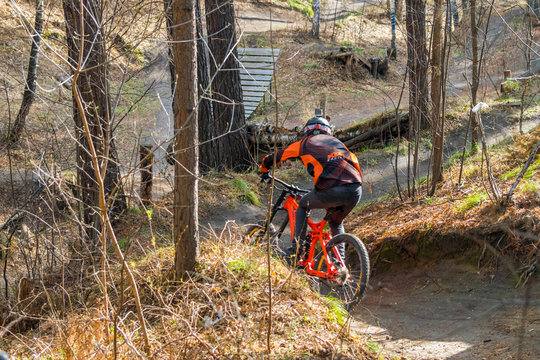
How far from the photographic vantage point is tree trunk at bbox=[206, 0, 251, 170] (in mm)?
11570

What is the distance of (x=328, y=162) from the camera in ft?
20.3

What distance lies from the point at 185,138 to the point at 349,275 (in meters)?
2.44

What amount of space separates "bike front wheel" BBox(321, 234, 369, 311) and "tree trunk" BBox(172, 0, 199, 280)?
1.70m

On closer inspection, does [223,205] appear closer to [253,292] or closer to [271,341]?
[253,292]

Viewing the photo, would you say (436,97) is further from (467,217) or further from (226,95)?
(226,95)

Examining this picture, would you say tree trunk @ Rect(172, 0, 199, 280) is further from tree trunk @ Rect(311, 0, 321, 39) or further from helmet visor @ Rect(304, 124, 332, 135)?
tree trunk @ Rect(311, 0, 321, 39)

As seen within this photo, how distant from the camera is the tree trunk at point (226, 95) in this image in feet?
38.0

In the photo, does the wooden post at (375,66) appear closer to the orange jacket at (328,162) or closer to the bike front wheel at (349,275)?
the orange jacket at (328,162)

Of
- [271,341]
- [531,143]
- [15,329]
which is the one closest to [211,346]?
[271,341]

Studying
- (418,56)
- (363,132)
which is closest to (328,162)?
Answer: (418,56)

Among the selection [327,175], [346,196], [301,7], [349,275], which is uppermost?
[301,7]

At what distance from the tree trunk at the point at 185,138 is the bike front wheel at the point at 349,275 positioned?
1702 mm

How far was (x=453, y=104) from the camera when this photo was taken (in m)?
16.7

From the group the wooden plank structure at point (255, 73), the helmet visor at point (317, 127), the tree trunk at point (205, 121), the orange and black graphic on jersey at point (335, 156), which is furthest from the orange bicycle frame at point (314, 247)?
the wooden plank structure at point (255, 73)
